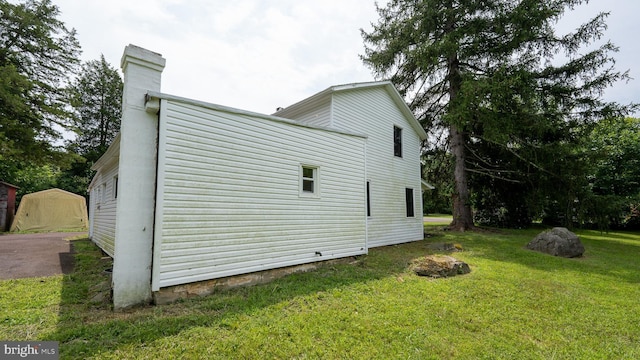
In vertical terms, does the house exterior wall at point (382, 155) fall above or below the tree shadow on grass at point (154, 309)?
above

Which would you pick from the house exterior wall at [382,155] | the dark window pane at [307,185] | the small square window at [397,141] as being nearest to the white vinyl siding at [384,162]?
the house exterior wall at [382,155]

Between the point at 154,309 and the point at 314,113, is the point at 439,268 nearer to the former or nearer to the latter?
the point at 154,309

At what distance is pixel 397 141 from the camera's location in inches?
472

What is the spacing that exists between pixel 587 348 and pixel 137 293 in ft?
21.2

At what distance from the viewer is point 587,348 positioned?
3455 mm

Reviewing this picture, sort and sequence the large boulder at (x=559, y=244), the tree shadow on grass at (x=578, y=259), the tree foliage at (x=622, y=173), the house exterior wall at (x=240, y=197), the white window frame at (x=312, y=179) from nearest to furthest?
the house exterior wall at (x=240, y=197) < the white window frame at (x=312, y=179) < the tree shadow on grass at (x=578, y=259) < the large boulder at (x=559, y=244) < the tree foliage at (x=622, y=173)

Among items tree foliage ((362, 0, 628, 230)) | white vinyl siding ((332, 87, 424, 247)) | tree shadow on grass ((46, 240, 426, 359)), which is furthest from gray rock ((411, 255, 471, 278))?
tree foliage ((362, 0, 628, 230))

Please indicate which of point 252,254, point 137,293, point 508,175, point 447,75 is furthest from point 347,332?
point 508,175

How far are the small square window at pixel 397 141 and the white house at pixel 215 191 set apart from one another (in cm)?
406

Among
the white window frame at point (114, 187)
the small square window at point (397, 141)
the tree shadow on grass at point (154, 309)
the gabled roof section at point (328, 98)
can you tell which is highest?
the gabled roof section at point (328, 98)

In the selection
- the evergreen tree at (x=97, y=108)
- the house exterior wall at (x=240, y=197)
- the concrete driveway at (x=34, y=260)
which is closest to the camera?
the house exterior wall at (x=240, y=197)

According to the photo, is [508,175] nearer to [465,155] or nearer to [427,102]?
[465,155]

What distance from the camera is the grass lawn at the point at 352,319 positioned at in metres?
3.24

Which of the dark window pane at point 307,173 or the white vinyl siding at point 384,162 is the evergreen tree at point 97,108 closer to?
the white vinyl siding at point 384,162
